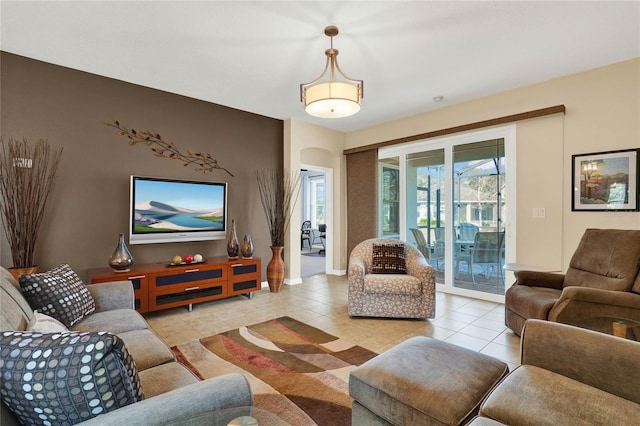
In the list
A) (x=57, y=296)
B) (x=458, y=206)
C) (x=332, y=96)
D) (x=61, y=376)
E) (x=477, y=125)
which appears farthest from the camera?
(x=458, y=206)

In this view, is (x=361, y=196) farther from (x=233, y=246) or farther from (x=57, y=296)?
(x=57, y=296)

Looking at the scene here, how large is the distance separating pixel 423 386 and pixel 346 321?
2.04 m

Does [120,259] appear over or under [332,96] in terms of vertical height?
under

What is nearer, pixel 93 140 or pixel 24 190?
pixel 24 190

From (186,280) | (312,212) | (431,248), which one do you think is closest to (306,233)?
(312,212)

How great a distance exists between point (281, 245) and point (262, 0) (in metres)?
3.27

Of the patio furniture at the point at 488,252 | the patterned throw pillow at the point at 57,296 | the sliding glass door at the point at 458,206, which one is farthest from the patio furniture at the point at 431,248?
the patterned throw pillow at the point at 57,296

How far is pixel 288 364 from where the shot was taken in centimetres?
240

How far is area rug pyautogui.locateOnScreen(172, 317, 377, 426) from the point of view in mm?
1870

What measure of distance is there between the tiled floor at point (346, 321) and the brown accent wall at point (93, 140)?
96 cm

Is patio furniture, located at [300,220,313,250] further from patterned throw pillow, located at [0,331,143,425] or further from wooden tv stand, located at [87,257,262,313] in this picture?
patterned throw pillow, located at [0,331,143,425]

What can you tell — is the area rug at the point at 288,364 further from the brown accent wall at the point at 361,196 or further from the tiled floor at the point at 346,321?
the brown accent wall at the point at 361,196

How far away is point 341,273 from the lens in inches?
231

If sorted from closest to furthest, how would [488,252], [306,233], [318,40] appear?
[318,40] → [488,252] → [306,233]
